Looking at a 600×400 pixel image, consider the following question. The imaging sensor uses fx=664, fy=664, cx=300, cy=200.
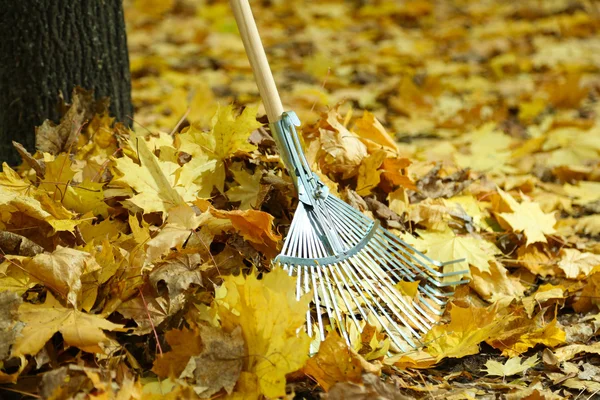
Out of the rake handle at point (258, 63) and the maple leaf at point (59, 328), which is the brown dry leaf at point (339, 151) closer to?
the rake handle at point (258, 63)

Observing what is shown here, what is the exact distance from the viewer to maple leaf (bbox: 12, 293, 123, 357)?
1338mm

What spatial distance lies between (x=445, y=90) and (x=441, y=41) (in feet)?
3.40

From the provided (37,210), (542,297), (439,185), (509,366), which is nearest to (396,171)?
(439,185)

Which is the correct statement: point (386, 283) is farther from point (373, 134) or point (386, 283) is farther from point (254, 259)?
point (373, 134)

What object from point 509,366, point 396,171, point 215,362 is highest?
point 396,171

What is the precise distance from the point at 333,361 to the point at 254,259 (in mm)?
362

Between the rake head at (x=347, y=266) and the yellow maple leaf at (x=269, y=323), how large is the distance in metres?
0.20

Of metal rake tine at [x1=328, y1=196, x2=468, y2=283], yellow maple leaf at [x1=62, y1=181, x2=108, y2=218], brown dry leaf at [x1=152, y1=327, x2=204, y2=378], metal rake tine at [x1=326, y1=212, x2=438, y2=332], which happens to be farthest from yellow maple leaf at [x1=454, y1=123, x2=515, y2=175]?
brown dry leaf at [x1=152, y1=327, x2=204, y2=378]

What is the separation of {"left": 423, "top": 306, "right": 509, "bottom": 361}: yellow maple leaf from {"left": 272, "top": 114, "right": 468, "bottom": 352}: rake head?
0.04 meters

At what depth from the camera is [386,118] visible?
3650 millimetres

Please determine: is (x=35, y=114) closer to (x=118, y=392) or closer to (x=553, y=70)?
(x=118, y=392)

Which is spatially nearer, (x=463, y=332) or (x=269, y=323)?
(x=269, y=323)

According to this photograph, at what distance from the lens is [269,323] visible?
54.2 inches

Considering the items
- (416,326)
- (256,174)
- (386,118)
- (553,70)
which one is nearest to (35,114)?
(256,174)
